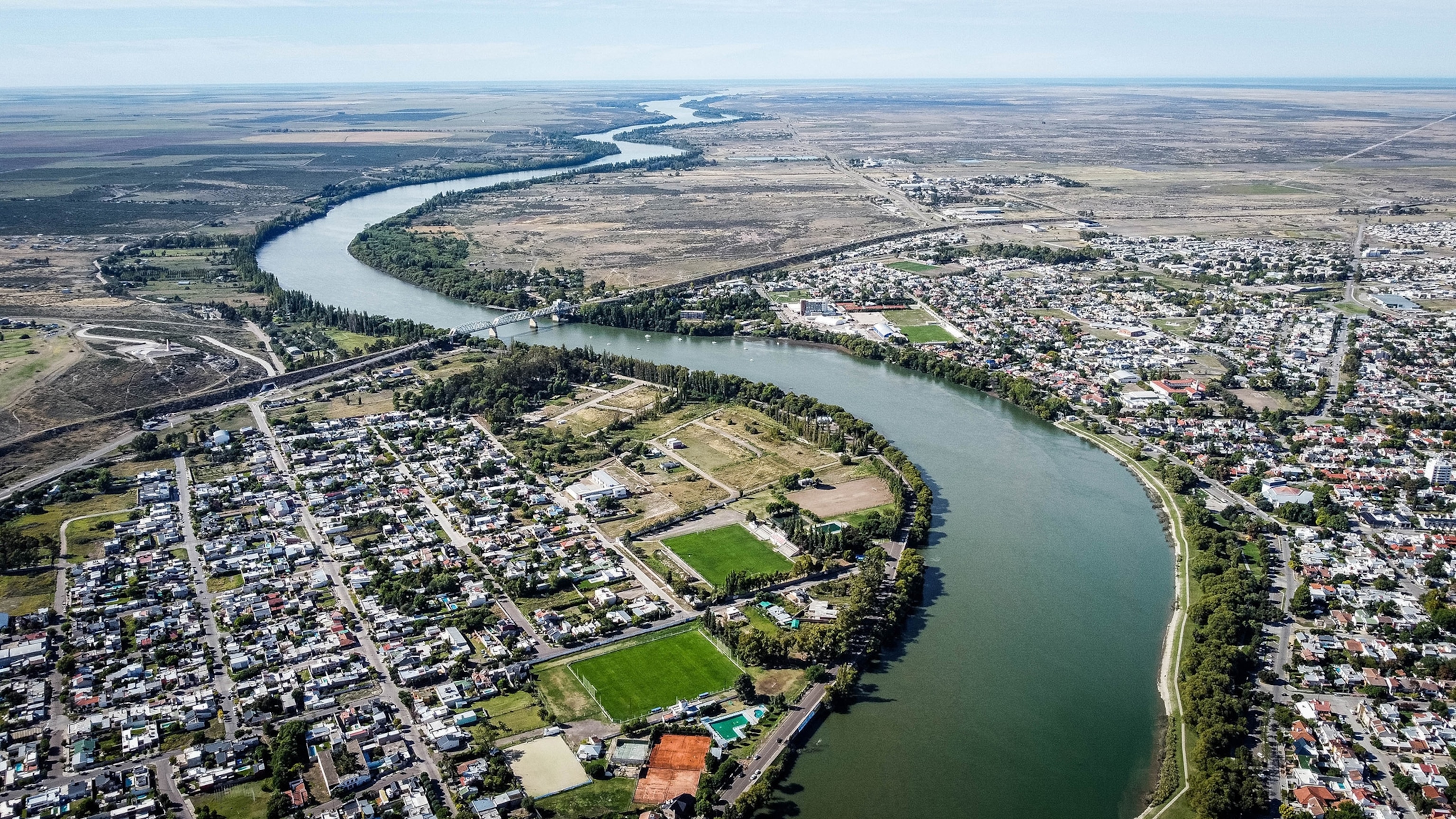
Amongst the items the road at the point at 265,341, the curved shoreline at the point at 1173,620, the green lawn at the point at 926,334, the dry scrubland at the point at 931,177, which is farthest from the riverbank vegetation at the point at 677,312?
the curved shoreline at the point at 1173,620

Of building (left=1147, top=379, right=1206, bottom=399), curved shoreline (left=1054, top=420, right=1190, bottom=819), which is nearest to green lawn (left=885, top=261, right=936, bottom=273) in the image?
building (left=1147, top=379, right=1206, bottom=399)

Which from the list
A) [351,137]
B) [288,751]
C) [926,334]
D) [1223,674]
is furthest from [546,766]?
[351,137]

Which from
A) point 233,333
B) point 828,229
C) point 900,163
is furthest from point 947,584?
point 900,163

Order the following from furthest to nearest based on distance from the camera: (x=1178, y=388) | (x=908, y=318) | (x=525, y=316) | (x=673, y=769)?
(x=525, y=316) → (x=908, y=318) → (x=1178, y=388) → (x=673, y=769)

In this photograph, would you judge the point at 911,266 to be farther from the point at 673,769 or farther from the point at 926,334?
the point at 673,769

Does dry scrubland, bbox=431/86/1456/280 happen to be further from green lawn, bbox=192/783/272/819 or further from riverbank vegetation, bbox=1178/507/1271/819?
green lawn, bbox=192/783/272/819
